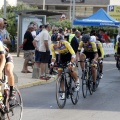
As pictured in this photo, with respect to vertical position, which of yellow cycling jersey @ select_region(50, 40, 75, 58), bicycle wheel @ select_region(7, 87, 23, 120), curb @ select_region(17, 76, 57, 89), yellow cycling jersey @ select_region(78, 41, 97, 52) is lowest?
curb @ select_region(17, 76, 57, 89)

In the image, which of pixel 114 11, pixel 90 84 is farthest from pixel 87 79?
pixel 114 11

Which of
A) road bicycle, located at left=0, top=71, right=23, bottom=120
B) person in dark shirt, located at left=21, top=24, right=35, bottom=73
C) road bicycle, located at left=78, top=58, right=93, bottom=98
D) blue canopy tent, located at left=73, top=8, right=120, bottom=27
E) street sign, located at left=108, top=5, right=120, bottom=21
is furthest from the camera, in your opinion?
street sign, located at left=108, top=5, right=120, bottom=21

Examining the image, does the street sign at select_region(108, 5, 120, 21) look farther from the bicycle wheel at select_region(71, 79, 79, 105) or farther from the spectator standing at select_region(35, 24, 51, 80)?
the bicycle wheel at select_region(71, 79, 79, 105)

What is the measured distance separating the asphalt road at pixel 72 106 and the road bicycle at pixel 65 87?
0.17m

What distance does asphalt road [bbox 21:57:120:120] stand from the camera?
1098 cm

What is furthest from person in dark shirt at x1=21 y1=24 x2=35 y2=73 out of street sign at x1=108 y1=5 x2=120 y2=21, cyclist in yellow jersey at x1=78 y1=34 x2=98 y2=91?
street sign at x1=108 y1=5 x2=120 y2=21

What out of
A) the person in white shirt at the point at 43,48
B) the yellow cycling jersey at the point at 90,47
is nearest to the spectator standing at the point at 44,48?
the person in white shirt at the point at 43,48

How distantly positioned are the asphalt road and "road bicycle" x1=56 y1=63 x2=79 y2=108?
170mm

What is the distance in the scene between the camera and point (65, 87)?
12.1m

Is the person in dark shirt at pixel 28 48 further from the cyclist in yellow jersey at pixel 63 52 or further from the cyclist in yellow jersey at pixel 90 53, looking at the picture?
the cyclist in yellow jersey at pixel 63 52

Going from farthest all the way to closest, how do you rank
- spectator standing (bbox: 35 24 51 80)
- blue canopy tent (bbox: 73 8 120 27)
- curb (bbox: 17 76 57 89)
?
blue canopy tent (bbox: 73 8 120 27), spectator standing (bbox: 35 24 51 80), curb (bbox: 17 76 57 89)

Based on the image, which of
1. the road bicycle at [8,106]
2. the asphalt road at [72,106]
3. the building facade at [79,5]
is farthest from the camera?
the building facade at [79,5]

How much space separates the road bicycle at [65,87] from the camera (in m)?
11.9

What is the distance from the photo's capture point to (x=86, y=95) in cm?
1445
